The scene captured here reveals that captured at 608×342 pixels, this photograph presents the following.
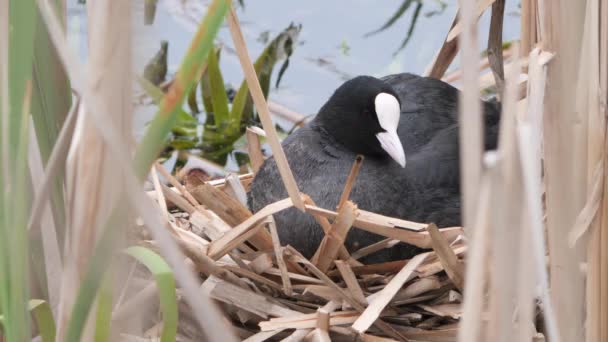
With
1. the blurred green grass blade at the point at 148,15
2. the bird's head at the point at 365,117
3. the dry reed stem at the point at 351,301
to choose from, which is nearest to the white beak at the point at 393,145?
the bird's head at the point at 365,117

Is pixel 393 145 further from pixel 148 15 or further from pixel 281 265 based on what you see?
pixel 148 15

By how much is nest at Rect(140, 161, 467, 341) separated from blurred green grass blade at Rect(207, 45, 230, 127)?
2.74 ft

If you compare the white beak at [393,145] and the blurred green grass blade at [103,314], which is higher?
the blurred green grass blade at [103,314]

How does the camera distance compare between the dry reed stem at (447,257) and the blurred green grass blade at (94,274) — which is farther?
the dry reed stem at (447,257)

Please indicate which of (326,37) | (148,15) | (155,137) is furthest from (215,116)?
(155,137)

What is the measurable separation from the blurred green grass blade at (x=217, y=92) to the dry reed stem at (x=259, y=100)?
3.60 ft

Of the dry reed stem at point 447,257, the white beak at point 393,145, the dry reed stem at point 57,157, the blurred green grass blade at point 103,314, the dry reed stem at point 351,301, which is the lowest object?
the dry reed stem at point 351,301

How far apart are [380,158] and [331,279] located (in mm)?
324

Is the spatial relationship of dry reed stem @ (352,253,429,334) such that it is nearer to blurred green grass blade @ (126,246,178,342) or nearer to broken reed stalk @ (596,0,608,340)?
broken reed stalk @ (596,0,608,340)

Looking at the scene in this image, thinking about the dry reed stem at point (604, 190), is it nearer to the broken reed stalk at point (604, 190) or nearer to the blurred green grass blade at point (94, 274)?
the broken reed stalk at point (604, 190)

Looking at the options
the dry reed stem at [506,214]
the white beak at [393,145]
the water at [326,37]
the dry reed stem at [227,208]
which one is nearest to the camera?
the dry reed stem at [506,214]

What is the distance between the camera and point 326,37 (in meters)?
2.58

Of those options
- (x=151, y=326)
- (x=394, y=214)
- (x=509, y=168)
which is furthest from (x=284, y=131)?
(x=509, y=168)

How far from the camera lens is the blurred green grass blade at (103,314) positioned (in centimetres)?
71
